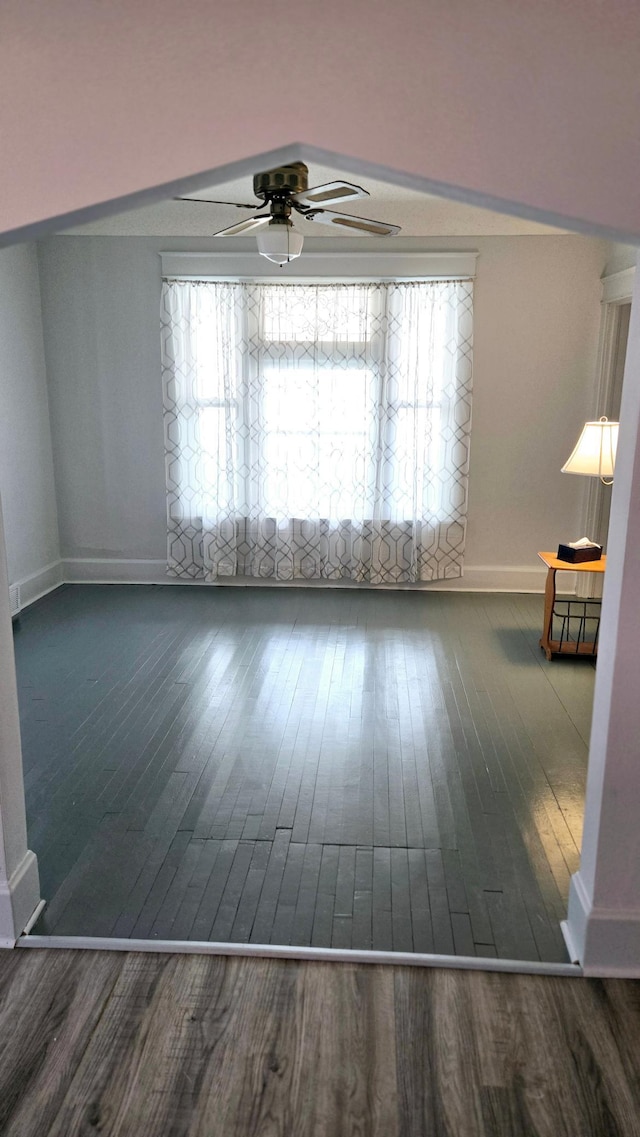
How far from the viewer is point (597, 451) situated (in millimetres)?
4672

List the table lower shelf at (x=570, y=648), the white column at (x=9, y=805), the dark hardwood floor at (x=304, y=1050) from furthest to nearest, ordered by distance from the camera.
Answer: the table lower shelf at (x=570, y=648) → the white column at (x=9, y=805) → the dark hardwood floor at (x=304, y=1050)

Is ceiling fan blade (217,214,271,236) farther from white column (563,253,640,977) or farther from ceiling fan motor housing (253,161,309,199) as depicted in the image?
white column (563,253,640,977)

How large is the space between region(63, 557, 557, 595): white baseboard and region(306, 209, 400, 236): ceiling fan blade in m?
3.17

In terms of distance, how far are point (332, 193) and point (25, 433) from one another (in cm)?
352

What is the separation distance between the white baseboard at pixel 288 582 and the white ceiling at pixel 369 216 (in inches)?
95.6

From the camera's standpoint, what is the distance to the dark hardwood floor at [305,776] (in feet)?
8.94

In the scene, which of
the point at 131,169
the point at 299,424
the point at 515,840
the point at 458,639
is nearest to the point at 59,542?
the point at 299,424

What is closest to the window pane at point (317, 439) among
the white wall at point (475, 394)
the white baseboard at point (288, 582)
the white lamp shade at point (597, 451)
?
the white baseboard at point (288, 582)

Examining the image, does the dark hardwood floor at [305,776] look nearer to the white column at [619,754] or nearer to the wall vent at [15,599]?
the wall vent at [15,599]

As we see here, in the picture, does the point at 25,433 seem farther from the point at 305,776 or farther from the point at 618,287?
the point at 618,287

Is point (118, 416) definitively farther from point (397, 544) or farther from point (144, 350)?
point (397, 544)

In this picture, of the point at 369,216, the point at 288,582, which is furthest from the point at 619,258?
the point at 288,582

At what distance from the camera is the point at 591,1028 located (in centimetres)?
224

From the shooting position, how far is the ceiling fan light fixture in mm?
3762
